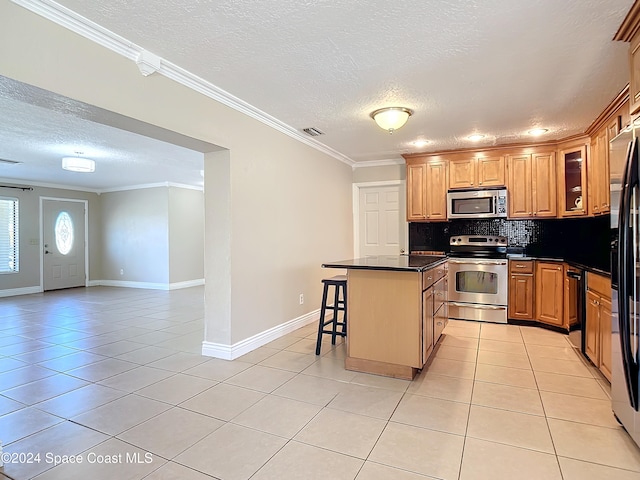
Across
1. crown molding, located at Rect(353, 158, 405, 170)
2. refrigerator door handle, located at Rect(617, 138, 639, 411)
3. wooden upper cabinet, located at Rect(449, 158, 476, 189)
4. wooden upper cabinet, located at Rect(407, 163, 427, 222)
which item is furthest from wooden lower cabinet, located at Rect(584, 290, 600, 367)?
crown molding, located at Rect(353, 158, 405, 170)

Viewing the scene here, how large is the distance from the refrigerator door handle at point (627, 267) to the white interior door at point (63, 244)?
32.8 ft

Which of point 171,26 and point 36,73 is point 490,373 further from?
point 36,73

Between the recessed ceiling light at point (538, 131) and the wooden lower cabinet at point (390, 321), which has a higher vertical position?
the recessed ceiling light at point (538, 131)

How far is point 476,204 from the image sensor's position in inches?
195

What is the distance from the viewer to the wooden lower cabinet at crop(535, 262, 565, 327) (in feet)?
14.0

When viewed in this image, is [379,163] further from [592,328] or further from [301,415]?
[301,415]

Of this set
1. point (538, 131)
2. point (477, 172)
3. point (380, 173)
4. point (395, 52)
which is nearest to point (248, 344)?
point (395, 52)

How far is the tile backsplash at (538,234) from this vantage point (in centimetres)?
428

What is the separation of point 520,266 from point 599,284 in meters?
1.88

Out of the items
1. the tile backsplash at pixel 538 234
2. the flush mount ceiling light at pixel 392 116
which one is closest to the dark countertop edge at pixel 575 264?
the tile backsplash at pixel 538 234

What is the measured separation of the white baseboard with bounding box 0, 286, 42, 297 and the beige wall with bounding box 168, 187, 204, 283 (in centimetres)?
294

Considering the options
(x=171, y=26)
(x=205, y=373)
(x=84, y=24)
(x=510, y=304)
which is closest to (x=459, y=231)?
(x=510, y=304)

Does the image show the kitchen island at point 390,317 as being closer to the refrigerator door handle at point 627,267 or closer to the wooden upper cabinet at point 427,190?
the refrigerator door handle at point 627,267

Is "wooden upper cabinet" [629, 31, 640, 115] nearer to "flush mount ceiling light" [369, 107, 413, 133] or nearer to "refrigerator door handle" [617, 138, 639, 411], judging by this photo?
"refrigerator door handle" [617, 138, 639, 411]
